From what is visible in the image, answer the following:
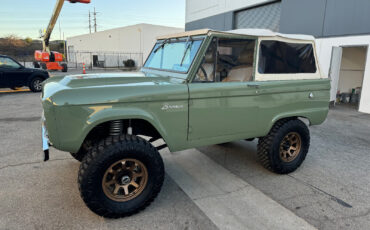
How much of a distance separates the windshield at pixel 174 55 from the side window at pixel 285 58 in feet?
3.22

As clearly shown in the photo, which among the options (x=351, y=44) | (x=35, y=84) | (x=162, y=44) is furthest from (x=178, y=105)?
(x=35, y=84)

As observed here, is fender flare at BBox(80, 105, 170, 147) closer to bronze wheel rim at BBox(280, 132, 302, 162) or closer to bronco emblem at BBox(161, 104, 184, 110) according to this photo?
bronco emblem at BBox(161, 104, 184, 110)

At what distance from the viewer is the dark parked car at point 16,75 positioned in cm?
1053

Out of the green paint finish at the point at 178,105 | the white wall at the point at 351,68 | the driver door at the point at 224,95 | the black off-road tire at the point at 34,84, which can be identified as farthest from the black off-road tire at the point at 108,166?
the white wall at the point at 351,68

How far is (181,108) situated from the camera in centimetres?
298

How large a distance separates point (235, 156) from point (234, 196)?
4.73 feet

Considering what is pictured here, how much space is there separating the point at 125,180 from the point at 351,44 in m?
9.55

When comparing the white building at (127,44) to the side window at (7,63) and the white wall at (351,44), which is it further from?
the white wall at (351,44)

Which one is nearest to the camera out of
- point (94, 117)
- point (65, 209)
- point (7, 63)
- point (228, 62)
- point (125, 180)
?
point (94, 117)

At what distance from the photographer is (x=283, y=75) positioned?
3760 millimetres

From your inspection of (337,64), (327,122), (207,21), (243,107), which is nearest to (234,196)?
(243,107)

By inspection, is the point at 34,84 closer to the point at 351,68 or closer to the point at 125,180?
the point at 125,180

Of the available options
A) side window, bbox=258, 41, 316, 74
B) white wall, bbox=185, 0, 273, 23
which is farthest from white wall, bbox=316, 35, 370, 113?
side window, bbox=258, 41, 316, 74

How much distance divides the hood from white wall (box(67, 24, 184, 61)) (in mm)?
32297
